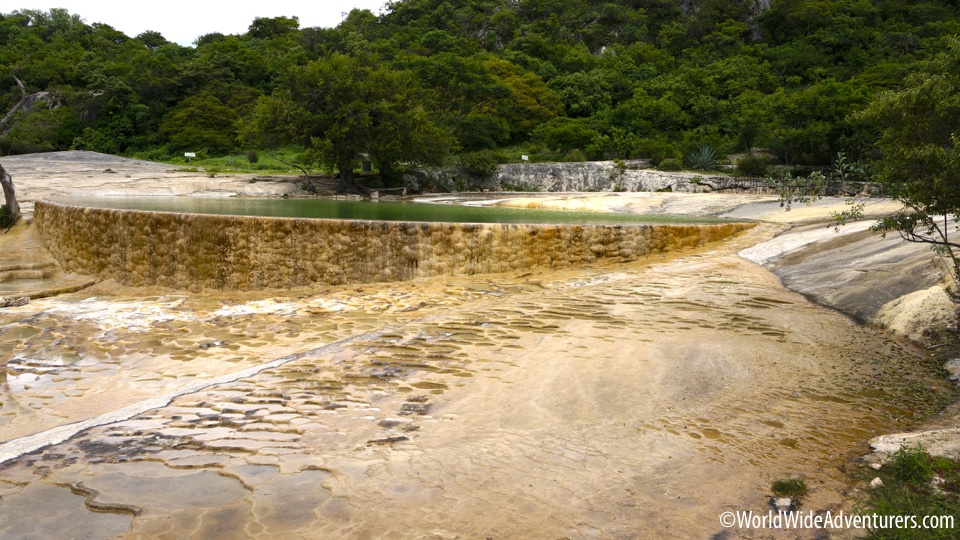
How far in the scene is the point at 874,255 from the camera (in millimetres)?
9055

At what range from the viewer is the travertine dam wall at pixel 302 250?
1074 centimetres

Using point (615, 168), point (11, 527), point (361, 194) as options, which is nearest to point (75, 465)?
point (11, 527)

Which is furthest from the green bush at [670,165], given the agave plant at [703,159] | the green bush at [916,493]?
the green bush at [916,493]

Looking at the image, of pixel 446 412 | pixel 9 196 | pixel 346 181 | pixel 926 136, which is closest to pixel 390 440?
pixel 446 412

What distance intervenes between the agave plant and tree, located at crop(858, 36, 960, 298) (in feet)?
74.2

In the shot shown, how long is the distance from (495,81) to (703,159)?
→ 15.3 meters

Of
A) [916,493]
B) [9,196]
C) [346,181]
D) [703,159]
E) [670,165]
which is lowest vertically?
[916,493]

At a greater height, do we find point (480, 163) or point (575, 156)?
point (575, 156)

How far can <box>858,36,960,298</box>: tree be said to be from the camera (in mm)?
5074

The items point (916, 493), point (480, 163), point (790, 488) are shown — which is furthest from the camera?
point (480, 163)

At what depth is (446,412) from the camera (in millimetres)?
4922

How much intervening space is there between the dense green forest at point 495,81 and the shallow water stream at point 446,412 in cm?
1950

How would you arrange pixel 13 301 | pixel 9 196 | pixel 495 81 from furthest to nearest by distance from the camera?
pixel 495 81 < pixel 9 196 < pixel 13 301

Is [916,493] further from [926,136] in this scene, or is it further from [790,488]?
[926,136]
